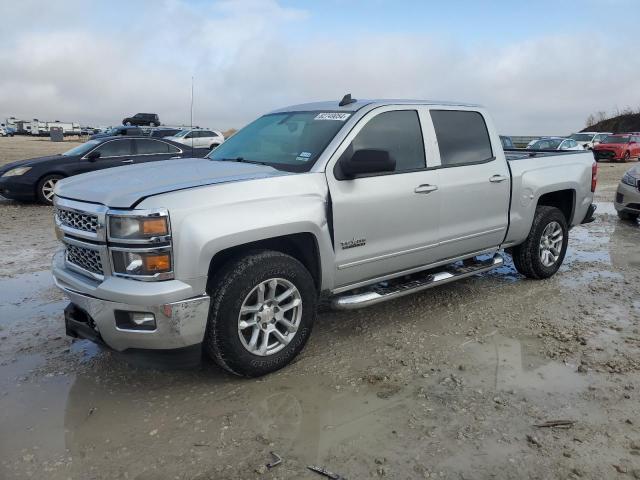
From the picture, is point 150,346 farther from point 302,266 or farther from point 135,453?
point 302,266

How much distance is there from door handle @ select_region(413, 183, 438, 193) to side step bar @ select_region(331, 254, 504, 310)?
0.77 m

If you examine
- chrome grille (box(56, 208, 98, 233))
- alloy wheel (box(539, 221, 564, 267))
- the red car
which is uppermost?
chrome grille (box(56, 208, 98, 233))

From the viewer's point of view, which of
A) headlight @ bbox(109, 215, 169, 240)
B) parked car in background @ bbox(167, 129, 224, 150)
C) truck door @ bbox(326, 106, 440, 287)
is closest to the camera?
headlight @ bbox(109, 215, 169, 240)

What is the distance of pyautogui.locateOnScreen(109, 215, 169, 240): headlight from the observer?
3148 mm

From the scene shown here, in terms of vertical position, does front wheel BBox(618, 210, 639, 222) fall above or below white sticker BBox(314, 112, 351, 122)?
below

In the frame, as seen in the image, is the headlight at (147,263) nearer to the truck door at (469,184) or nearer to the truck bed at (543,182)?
the truck door at (469,184)

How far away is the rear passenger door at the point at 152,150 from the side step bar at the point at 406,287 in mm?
8789

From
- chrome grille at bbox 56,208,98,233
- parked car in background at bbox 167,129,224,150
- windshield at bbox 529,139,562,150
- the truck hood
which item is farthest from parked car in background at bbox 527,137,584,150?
chrome grille at bbox 56,208,98,233

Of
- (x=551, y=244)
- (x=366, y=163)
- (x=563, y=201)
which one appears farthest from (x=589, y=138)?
(x=366, y=163)

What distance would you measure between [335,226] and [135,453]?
197 cm

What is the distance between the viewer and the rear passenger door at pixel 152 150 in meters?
12.2

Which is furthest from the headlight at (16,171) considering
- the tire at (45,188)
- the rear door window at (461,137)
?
the rear door window at (461,137)

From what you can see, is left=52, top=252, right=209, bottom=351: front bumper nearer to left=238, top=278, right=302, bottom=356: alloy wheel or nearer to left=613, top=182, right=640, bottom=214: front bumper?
left=238, top=278, right=302, bottom=356: alloy wheel

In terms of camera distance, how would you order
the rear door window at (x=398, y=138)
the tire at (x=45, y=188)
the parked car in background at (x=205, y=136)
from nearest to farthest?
the rear door window at (x=398, y=138) → the tire at (x=45, y=188) → the parked car in background at (x=205, y=136)
